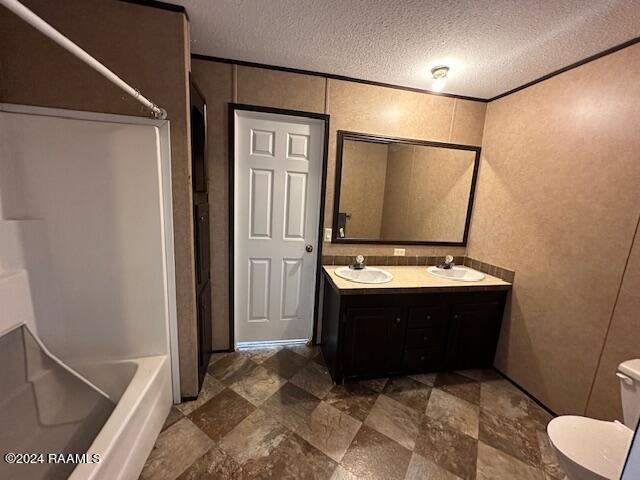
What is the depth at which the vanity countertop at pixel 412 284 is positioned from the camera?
183 cm

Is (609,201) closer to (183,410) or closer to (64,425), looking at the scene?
(183,410)

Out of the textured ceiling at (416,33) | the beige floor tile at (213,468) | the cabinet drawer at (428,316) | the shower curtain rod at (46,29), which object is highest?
the textured ceiling at (416,33)

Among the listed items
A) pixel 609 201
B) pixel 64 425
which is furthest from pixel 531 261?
pixel 64 425

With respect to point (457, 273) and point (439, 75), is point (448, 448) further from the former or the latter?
point (439, 75)

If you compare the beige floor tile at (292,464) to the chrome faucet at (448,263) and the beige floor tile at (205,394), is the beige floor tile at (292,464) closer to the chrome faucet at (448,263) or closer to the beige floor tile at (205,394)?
the beige floor tile at (205,394)

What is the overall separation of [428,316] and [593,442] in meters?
0.97

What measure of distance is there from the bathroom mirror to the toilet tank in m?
1.43

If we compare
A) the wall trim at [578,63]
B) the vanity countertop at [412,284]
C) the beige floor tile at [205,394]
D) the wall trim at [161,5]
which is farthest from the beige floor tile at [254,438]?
the wall trim at [578,63]

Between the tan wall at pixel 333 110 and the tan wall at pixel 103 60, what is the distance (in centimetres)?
54

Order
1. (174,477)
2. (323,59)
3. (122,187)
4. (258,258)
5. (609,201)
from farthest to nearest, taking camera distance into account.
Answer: (258,258)
(323,59)
(609,201)
(122,187)
(174,477)

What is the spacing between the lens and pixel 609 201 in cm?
151

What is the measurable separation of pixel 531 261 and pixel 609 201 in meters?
0.59

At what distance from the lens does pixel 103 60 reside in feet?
4.31

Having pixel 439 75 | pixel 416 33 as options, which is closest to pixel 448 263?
pixel 439 75
